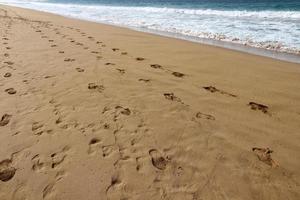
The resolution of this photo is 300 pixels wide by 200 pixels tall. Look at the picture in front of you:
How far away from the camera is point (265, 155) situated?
287 cm

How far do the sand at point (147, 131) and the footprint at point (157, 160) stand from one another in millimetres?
12

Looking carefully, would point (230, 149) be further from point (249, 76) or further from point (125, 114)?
point (249, 76)

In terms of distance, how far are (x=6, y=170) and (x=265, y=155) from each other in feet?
9.70

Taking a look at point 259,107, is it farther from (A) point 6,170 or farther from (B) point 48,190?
(A) point 6,170

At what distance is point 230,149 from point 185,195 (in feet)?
3.15

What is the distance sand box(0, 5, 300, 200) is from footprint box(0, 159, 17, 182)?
0.01 m

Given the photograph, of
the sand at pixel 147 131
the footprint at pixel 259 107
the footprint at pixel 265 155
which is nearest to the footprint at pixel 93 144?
the sand at pixel 147 131

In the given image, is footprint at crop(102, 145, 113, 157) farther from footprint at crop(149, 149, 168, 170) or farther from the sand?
footprint at crop(149, 149, 168, 170)

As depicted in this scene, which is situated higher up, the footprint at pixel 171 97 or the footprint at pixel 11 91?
the footprint at pixel 171 97

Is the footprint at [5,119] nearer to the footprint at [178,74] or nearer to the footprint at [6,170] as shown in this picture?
the footprint at [6,170]

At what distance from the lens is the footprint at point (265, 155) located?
2.75m

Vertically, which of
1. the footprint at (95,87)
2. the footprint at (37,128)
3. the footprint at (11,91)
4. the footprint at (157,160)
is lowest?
the footprint at (37,128)

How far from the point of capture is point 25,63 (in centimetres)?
591

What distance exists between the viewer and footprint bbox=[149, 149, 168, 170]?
2.67m
